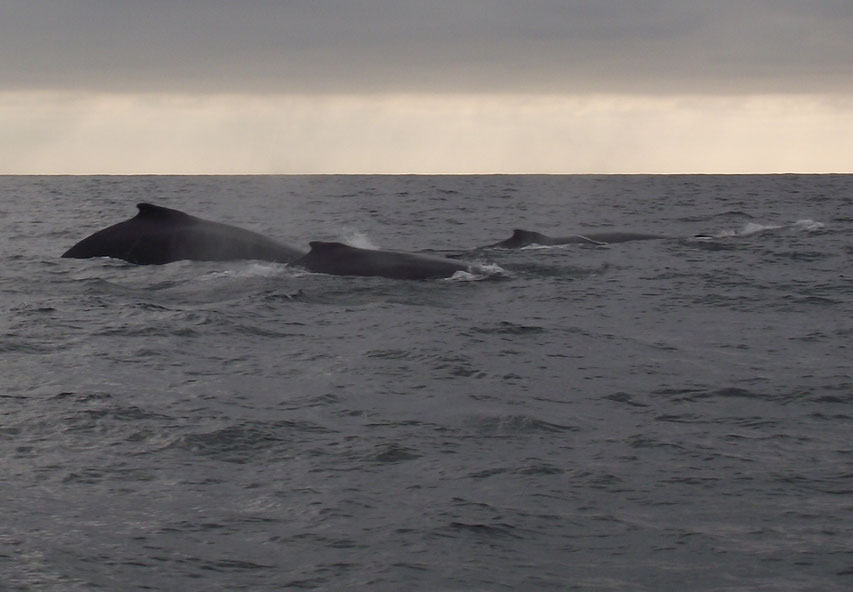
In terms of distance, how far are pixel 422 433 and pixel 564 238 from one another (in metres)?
20.0

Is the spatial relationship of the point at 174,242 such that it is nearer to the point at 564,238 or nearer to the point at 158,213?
the point at 158,213

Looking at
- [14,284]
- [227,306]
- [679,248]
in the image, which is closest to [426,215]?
[679,248]

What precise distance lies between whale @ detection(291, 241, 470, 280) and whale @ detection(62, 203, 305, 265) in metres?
1.08

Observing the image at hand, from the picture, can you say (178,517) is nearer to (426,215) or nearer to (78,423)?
(78,423)

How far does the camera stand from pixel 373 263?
22.6 meters

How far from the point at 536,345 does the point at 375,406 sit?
4494 mm

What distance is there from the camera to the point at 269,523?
870cm

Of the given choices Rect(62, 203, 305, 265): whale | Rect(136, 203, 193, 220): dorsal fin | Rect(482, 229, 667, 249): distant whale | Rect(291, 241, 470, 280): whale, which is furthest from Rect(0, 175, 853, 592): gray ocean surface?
Rect(482, 229, 667, 249): distant whale

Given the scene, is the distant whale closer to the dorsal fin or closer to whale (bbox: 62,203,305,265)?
whale (bbox: 62,203,305,265)

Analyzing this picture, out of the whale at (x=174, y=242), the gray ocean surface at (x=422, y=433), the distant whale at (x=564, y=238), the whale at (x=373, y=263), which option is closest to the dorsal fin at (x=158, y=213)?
the whale at (x=174, y=242)

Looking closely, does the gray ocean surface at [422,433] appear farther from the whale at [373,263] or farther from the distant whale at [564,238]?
the distant whale at [564,238]

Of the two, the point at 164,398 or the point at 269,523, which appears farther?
the point at 164,398

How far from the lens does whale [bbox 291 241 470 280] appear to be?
881 inches

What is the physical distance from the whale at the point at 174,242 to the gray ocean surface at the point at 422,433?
1382 millimetres
